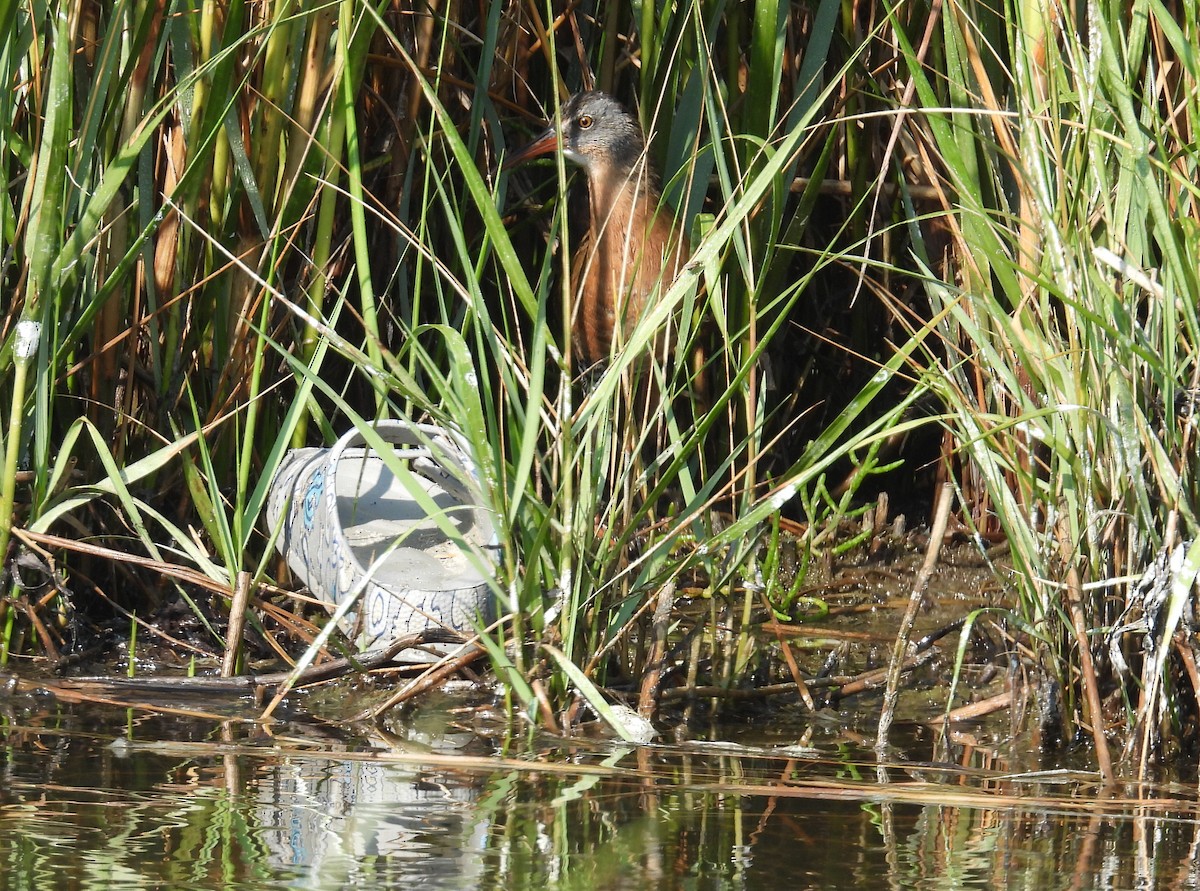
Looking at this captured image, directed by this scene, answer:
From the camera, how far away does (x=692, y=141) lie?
3229mm

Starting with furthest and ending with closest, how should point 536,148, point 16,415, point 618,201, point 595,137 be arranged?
1. point 618,201
2. point 595,137
3. point 536,148
4. point 16,415

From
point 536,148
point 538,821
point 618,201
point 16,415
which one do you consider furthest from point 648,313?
point 618,201

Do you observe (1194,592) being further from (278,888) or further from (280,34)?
(280,34)

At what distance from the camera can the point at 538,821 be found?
183 centimetres

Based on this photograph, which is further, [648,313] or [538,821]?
[648,313]

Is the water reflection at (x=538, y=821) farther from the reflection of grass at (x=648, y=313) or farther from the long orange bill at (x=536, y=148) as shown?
the long orange bill at (x=536, y=148)

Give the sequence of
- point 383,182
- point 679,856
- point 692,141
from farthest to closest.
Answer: point 383,182
point 692,141
point 679,856

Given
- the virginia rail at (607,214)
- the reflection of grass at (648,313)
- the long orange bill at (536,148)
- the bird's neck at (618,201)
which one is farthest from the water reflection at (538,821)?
the bird's neck at (618,201)

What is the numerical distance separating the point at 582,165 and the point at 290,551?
1626 mm

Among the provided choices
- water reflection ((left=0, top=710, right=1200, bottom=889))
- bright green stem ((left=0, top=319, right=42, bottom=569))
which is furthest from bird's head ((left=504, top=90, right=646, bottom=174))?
water reflection ((left=0, top=710, right=1200, bottom=889))

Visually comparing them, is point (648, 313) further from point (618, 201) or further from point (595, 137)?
point (618, 201)

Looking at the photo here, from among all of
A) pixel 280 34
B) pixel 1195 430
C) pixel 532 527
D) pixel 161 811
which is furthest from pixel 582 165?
pixel 161 811

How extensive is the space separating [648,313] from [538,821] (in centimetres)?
78

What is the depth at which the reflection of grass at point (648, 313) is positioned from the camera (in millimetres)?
2195
